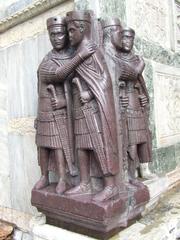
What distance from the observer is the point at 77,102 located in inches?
45.3

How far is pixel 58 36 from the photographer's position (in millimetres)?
1199

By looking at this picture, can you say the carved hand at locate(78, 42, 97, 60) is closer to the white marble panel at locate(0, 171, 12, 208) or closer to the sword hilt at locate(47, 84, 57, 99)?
the sword hilt at locate(47, 84, 57, 99)

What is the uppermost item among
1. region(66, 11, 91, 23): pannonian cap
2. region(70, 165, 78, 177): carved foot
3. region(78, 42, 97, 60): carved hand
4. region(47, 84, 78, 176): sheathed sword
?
region(66, 11, 91, 23): pannonian cap

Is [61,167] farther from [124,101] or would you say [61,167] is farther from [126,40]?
[126,40]

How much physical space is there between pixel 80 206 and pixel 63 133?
311 mm

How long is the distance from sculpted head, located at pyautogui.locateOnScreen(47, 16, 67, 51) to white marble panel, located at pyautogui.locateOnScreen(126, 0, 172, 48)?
43cm

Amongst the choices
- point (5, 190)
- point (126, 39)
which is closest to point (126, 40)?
point (126, 39)

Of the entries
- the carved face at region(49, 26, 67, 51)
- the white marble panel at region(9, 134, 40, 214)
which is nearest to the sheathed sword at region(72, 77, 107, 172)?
the carved face at region(49, 26, 67, 51)

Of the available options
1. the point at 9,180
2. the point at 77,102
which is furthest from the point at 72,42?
the point at 9,180

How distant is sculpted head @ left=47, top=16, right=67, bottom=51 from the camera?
1181 millimetres

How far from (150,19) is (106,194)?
1.09 m

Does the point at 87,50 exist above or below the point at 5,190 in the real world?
above

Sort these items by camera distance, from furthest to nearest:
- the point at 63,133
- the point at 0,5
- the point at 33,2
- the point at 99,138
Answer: the point at 0,5, the point at 33,2, the point at 63,133, the point at 99,138

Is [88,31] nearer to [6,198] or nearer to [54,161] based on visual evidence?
[54,161]
